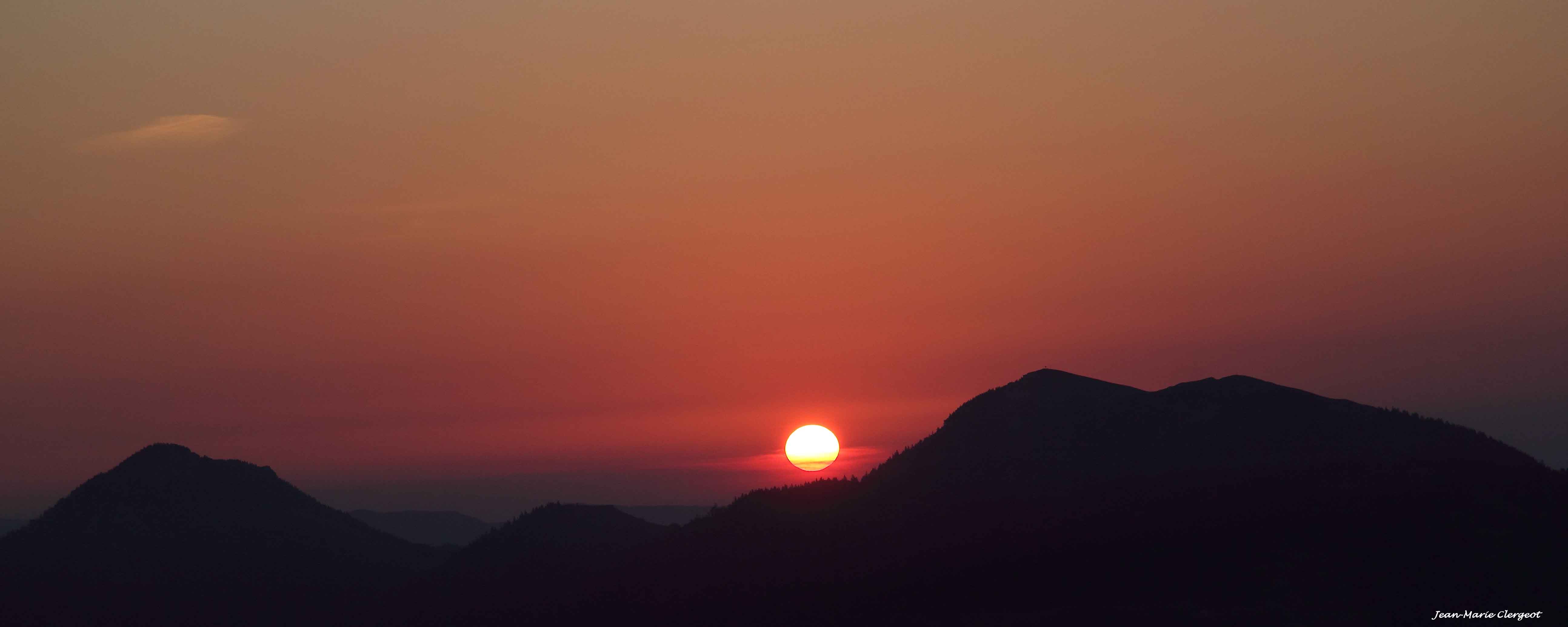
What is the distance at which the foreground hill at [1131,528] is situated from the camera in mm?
61938

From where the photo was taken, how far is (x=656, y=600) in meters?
89.5

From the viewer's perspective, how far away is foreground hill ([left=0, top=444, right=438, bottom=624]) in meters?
113

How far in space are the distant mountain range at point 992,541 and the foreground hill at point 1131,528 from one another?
0.67 feet

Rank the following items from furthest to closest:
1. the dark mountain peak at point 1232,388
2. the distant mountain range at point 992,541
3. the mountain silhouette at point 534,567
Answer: the mountain silhouette at point 534,567 < the dark mountain peak at point 1232,388 < the distant mountain range at point 992,541

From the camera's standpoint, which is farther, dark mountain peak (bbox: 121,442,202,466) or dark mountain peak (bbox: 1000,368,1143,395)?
dark mountain peak (bbox: 121,442,202,466)

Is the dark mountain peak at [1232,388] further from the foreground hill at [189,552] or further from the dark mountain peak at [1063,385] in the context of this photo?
the foreground hill at [189,552]

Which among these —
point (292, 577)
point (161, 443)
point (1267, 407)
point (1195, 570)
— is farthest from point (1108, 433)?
point (161, 443)

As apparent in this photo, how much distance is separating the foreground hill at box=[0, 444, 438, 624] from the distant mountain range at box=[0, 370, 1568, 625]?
32 cm

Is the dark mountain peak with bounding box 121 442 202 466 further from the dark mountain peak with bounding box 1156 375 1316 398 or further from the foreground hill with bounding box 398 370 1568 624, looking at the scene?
the dark mountain peak with bounding box 1156 375 1316 398
